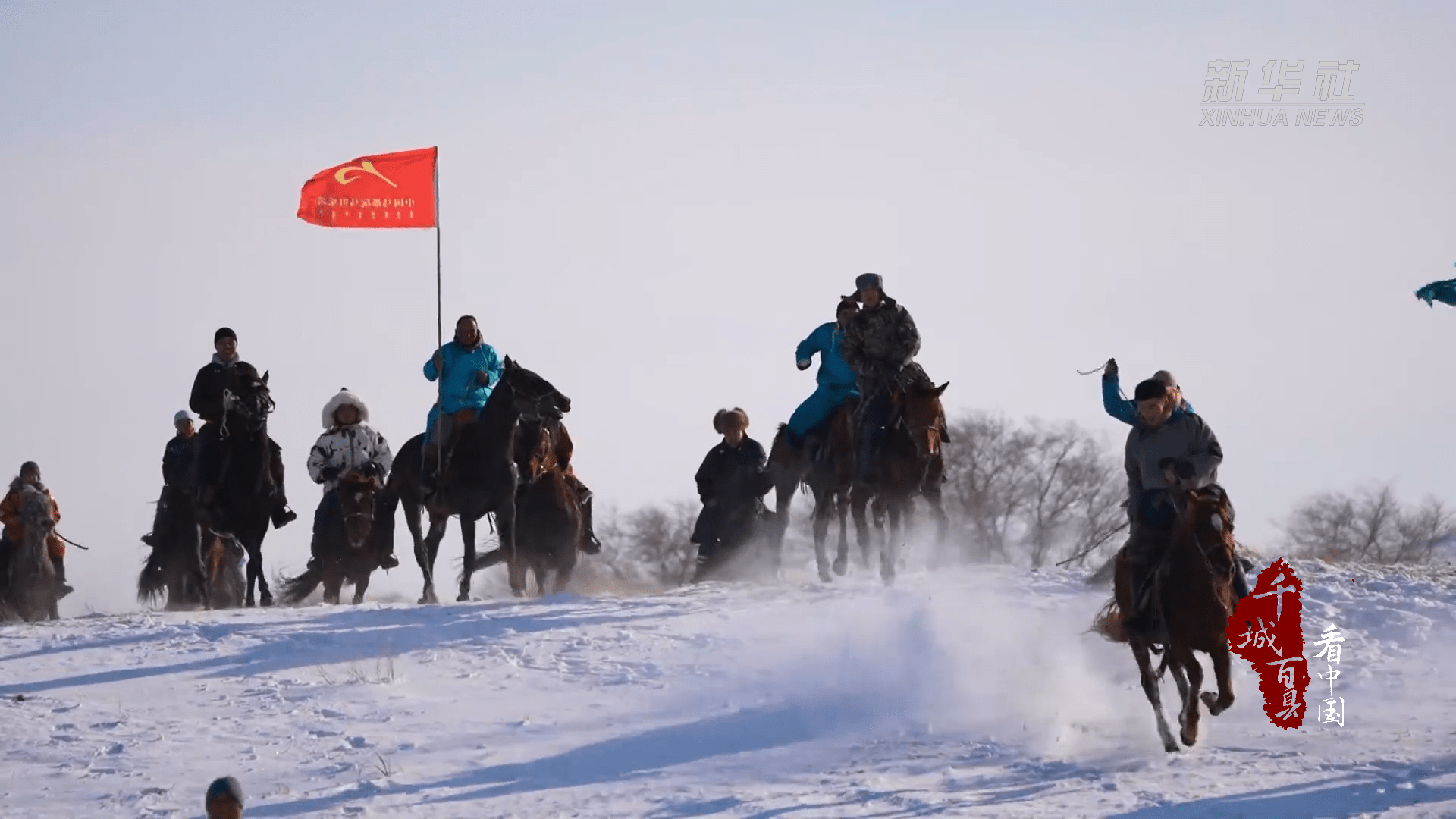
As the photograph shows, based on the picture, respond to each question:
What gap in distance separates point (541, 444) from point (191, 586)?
4543 millimetres

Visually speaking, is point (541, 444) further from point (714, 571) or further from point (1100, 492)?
point (1100, 492)

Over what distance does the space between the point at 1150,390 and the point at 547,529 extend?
9164 millimetres

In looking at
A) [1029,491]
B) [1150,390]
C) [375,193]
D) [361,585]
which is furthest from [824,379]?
[1029,491]

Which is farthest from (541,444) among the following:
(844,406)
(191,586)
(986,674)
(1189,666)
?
(1189,666)

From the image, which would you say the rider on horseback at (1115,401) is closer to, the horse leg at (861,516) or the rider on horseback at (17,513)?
the horse leg at (861,516)

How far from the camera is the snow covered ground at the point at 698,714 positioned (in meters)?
12.9

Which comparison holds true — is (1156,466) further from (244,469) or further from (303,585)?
(303,585)

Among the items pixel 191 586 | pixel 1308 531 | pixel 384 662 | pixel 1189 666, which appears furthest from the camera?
pixel 1308 531

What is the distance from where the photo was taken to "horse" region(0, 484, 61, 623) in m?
24.2

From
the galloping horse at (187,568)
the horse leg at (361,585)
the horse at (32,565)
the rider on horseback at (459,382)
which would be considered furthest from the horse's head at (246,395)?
the horse at (32,565)

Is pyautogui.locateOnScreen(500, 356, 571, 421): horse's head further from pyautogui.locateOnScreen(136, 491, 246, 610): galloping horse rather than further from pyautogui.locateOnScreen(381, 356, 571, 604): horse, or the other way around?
pyautogui.locateOnScreen(136, 491, 246, 610): galloping horse

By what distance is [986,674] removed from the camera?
16.3 metres

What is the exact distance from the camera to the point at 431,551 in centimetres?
2180

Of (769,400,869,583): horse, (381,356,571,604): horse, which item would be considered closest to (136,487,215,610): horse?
(381,356,571,604): horse
